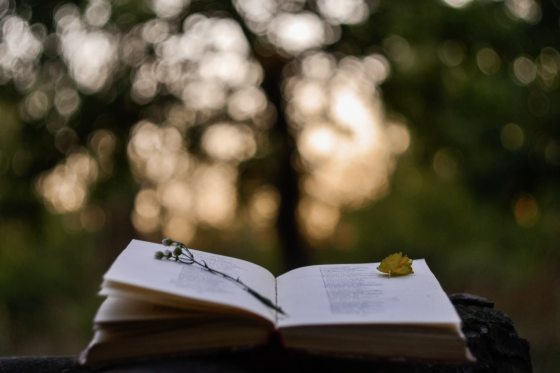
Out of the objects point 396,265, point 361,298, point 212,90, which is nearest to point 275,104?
point 212,90

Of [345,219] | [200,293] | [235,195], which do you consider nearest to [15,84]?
[235,195]

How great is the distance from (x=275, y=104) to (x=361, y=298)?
13.8ft

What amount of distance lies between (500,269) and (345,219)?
1.88 meters

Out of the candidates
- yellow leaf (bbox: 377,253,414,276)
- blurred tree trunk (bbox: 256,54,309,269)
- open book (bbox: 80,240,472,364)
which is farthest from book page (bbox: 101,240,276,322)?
blurred tree trunk (bbox: 256,54,309,269)

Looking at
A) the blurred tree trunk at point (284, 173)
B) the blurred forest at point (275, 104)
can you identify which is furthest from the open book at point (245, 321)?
the blurred tree trunk at point (284, 173)

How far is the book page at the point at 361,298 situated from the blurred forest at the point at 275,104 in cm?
381

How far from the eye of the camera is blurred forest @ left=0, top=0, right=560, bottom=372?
15.8 ft

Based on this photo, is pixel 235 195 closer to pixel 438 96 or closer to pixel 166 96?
pixel 166 96

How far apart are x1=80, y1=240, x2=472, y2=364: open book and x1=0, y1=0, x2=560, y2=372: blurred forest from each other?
397 centimetres

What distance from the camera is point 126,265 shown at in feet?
3.13

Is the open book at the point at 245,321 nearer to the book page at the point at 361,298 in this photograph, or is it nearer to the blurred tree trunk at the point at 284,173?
the book page at the point at 361,298

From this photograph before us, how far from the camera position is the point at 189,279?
0.97 meters

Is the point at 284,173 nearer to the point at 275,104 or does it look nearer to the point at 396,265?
the point at 275,104

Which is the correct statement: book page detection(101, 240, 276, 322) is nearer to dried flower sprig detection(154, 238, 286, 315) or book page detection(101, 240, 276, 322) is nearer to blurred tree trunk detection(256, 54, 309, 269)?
dried flower sprig detection(154, 238, 286, 315)
